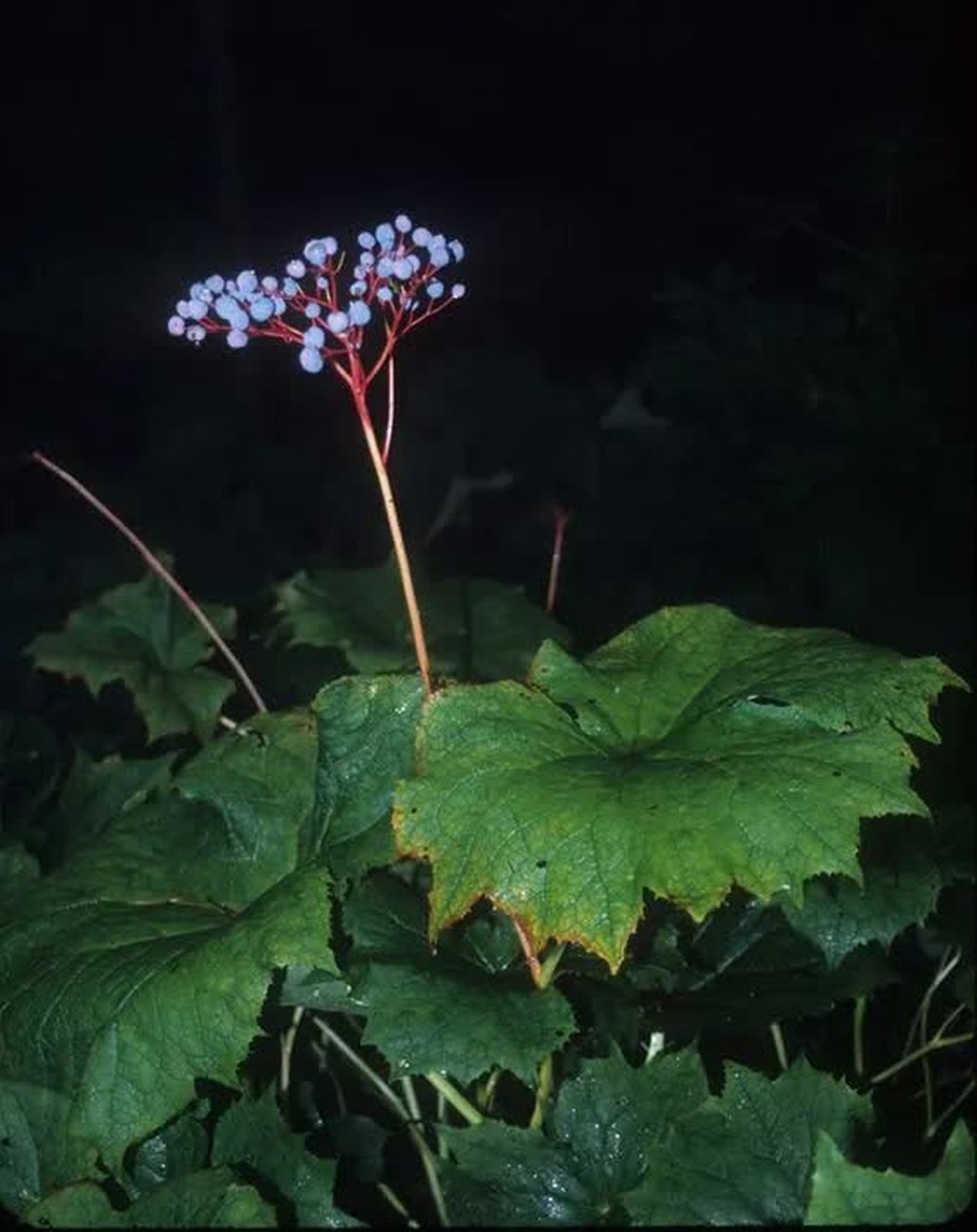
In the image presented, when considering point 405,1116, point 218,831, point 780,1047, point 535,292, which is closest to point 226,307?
point 218,831

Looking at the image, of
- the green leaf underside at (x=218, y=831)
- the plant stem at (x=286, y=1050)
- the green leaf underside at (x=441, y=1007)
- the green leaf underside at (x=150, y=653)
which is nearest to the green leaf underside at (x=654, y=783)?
the green leaf underside at (x=441, y=1007)

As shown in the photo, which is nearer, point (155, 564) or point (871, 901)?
point (871, 901)

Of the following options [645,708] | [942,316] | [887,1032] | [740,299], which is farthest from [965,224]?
[645,708]

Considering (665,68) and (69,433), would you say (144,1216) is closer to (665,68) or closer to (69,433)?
(69,433)

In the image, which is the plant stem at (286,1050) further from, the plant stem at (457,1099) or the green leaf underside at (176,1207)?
the green leaf underside at (176,1207)

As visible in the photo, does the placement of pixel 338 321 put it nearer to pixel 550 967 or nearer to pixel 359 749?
pixel 359 749

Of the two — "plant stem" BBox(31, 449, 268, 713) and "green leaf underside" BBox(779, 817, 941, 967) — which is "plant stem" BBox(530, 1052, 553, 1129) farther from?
"plant stem" BBox(31, 449, 268, 713)
